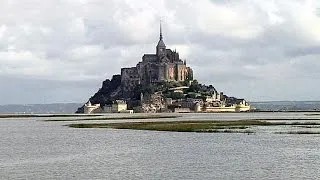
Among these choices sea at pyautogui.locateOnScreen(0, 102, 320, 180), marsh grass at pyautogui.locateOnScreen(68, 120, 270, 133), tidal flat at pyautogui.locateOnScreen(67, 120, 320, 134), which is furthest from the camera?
marsh grass at pyautogui.locateOnScreen(68, 120, 270, 133)

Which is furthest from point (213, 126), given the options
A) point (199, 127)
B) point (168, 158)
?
point (168, 158)

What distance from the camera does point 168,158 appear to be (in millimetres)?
54281

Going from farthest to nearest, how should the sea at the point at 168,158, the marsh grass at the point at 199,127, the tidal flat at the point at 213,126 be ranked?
the marsh grass at the point at 199,127, the tidal flat at the point at 213,126, the sea at the point at 168,158

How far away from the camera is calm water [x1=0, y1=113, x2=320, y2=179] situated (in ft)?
145

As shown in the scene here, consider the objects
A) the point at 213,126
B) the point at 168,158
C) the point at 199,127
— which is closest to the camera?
the point at 168,158

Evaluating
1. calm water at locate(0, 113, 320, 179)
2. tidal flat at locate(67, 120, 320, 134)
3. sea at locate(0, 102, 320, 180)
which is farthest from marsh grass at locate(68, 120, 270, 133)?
calm water at locate(0, 113, 320, 179)

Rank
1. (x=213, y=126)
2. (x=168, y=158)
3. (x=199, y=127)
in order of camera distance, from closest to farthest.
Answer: (x=168, y=158) < (x=199, y=127) < (x=213, y=126)

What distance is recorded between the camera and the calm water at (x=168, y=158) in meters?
44.2

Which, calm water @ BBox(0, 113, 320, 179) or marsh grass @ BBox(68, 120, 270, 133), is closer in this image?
calm water @ BBox(0, 113, 320, 179)

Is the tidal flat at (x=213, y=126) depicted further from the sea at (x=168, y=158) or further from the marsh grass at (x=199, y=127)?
the sea at (x=168, y=158)

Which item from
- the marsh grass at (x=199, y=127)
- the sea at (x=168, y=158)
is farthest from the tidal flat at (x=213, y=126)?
the sea at (x=168, y=158)

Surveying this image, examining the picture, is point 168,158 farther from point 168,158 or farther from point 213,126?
point 213,126

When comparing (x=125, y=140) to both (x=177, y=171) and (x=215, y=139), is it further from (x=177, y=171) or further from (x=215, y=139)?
(x=177, y=171)

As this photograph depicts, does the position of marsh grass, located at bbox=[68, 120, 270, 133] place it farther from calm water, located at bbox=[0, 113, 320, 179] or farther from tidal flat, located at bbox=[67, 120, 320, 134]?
calm water, located at bbox=[0, 113, 320, 179]
